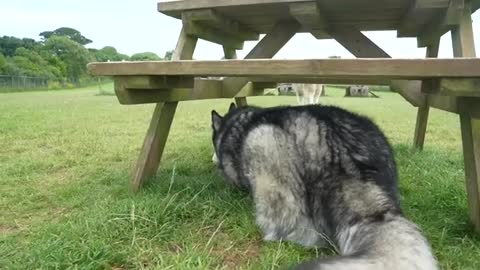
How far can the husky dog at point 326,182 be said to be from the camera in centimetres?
164

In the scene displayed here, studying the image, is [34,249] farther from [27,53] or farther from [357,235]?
[27,53]

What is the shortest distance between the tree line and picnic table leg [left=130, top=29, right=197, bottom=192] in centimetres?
4181

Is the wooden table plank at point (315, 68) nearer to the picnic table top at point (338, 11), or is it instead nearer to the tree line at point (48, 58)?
the picnic table top at point (338, 11)

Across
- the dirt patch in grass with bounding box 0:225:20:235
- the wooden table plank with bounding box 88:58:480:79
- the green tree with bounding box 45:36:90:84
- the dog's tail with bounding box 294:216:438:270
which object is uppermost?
the green tree with bounding box 45:36:90:84

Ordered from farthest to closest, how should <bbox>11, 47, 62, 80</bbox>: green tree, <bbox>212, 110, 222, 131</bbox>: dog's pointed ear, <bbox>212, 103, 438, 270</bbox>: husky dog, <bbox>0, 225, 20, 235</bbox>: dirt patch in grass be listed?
1. <bbox>11, 47, 62, 80</bbox>: green tree
2. <bbox>212, 110, 222, 131</bbox>: dog's pointed ear
3. <bbox>0, 225, 20, 235</bbox>: dirt patch in grass
4. <bbox>212, 103, 438, 270</bbox>: husky dog

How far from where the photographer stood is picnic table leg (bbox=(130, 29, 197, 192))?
294 centimetres

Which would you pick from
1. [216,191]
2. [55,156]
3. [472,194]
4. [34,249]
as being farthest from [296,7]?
[55,156]

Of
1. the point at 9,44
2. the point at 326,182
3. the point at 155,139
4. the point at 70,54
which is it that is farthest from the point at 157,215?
the point at 9,44

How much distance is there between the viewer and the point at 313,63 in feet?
6.32

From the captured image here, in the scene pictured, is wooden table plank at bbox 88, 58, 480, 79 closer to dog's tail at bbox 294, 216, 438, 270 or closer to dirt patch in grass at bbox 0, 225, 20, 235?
dog's tail at bbox 294, 216, 438, 270

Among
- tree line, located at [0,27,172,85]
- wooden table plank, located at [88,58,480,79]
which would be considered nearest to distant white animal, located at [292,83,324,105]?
wooden table plank, located at [88,58,480,79]

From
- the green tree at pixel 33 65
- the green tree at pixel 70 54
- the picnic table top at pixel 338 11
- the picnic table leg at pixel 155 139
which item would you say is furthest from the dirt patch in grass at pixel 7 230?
the green tree at pixel 70 54

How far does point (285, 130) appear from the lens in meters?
2.20

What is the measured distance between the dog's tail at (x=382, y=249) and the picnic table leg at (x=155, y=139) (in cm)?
169
